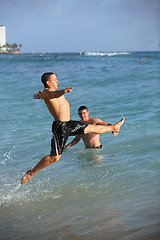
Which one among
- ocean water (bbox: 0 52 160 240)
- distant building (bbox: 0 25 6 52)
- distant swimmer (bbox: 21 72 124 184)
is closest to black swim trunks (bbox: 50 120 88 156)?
distant swimmer (bbox: 21 72 124 184)

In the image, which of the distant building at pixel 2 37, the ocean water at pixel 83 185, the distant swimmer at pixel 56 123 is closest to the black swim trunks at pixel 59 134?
the distant swimmer at pixel 56 123

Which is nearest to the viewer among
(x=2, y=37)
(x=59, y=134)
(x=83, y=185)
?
(x=59, y=134)

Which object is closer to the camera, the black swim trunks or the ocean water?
the ocean water

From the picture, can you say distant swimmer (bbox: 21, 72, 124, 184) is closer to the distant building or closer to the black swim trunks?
the black swim trunks

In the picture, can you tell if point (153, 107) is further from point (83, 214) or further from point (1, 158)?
point (83, 214)

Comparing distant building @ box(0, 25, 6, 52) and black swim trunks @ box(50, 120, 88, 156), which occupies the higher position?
distant building @ box(0, 25, 6, 52)

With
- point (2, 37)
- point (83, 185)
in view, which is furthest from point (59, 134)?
point (2, 37)

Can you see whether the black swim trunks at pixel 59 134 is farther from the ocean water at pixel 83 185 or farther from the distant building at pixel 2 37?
the distant building at pixel 2 37

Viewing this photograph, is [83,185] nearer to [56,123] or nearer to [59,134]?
[59,134]

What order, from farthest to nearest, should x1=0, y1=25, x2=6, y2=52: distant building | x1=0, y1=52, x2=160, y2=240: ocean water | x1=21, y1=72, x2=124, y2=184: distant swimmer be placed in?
1. x1=0, y1=25, x2=6, y2=52: distant building
2. x1=21, y1=72, x2=124, y2=184: distant swimmer
3. x1=0, y1=52, x2=160, y2=240: ocean water

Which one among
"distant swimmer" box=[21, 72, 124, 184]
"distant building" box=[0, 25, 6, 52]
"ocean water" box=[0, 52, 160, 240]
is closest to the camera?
"ocean water" box=[0, 52, 160, 240]

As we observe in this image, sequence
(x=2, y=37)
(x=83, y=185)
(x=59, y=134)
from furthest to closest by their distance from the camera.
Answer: (x=2, y=37) → (x=83, y=185) → (x=59, y=134)

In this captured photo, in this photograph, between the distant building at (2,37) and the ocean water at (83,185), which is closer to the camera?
the ocean water at (83,185)

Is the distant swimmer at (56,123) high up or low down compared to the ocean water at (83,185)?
up
